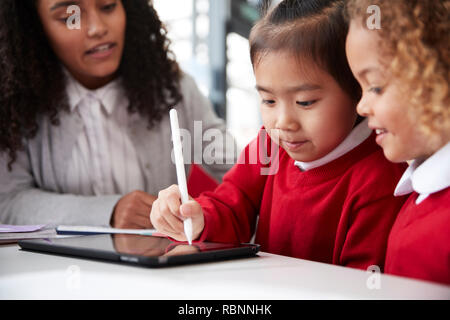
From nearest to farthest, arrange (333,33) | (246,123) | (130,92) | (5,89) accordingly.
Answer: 1. (333,33)
2. (5,89)
3. (130,92)
4. (246,123)

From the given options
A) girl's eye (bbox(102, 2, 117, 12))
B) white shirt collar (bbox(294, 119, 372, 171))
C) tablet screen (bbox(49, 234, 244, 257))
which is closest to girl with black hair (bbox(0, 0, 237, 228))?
girl's eye (bbox(102, 2, 117, 12))

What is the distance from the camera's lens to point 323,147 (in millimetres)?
755

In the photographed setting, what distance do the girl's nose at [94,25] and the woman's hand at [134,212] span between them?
0.47 metres

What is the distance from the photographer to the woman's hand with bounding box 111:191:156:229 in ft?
3.46

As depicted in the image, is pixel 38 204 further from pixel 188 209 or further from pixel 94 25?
pixel 188 209

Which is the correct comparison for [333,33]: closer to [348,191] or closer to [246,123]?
[348,191]

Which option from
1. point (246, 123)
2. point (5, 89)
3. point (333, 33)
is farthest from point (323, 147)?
point (246, 123)

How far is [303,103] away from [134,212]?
524 mm

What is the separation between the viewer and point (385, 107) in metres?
0.53

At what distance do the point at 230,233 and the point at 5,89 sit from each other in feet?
2.73

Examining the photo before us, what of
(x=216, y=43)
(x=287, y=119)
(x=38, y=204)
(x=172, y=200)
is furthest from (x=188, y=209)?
(x=216, y=43)

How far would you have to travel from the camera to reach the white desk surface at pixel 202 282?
14.7 inches

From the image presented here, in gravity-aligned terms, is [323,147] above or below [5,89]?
below
